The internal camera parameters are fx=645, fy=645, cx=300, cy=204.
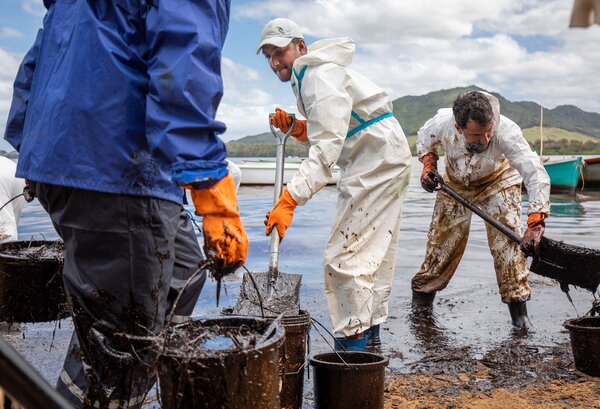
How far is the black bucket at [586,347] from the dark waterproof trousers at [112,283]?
303cm

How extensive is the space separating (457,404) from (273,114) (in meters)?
2.71

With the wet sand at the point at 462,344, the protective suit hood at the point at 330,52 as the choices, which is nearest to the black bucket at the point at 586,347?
the wet sand at the point at 462,344

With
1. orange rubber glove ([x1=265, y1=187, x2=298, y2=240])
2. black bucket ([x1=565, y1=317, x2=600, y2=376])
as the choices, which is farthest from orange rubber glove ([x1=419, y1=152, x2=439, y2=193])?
orange rubber glove ([x1=265, y1=187, x2=298, y2=240])

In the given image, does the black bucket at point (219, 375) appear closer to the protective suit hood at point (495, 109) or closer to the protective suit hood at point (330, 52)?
the protective suit hood at point (330, 52)

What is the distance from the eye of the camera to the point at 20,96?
3.17 metres

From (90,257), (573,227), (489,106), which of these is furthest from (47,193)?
(573,227)

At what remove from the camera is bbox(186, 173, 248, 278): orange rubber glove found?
98.0 inches

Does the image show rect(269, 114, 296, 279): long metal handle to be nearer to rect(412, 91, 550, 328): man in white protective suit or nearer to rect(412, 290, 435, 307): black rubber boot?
rect(412, 91, 550, 328): man in white protective suit

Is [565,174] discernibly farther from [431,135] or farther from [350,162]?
[350,162]

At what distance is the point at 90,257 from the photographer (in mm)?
2664

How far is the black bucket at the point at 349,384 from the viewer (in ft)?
11.7

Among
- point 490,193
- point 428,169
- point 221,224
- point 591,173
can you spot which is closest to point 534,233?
point 490,193

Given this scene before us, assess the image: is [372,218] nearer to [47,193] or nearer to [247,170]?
[47,193]

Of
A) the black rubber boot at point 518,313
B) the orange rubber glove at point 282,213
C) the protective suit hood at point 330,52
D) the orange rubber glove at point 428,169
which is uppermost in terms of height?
the protective suit hood at point 330,52
